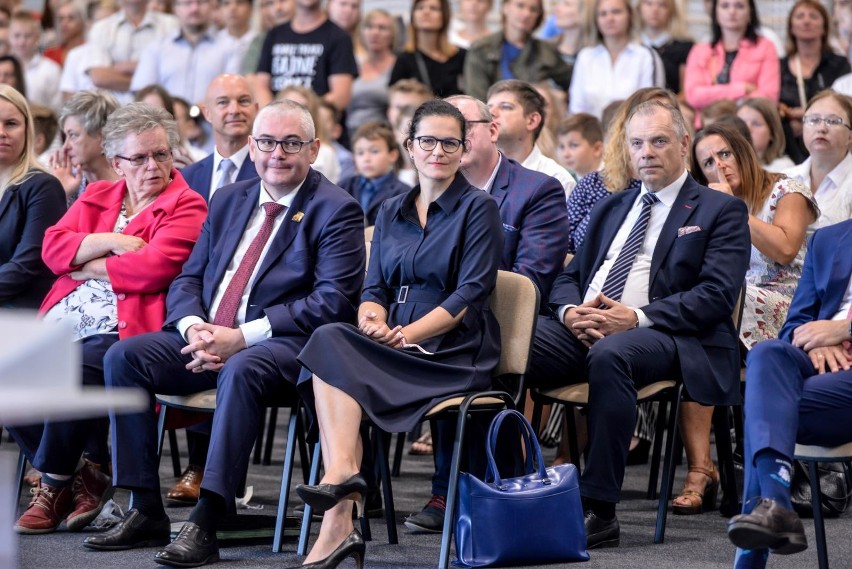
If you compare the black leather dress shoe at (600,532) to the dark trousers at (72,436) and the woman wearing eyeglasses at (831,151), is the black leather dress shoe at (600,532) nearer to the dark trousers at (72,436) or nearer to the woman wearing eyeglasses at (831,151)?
the dark trousers at (72,436)

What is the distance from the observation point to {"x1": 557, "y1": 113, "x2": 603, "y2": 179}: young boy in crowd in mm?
5969

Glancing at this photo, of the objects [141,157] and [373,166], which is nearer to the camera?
[141,157]

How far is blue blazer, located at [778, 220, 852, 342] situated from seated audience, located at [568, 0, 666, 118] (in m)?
3.14

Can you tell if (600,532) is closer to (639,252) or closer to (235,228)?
(639,252)

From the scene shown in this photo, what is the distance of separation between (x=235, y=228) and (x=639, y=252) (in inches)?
52.9

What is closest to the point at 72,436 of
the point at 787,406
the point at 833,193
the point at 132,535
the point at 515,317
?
the point at 132,535

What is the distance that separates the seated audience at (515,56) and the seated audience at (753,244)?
247 centimetres

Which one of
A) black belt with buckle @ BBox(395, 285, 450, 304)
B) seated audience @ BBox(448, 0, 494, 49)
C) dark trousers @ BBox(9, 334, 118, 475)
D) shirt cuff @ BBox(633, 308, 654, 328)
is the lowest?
dark trousers @ BBox(9, 334, 118, 475)

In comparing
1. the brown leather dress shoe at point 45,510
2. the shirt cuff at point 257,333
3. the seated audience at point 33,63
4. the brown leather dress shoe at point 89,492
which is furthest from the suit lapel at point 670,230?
the seated audience at point 33,63

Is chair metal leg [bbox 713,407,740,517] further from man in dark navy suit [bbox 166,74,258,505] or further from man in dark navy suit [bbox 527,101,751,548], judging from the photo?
man in dark navy suit [bbox 166,74,258,505]

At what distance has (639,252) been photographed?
425 centimetres

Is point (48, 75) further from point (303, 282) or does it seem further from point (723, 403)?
point (723, 403)

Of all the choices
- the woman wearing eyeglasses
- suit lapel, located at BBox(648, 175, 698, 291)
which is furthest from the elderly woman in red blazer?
the woman wearing eyeglasses

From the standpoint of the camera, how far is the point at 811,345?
3.53m
